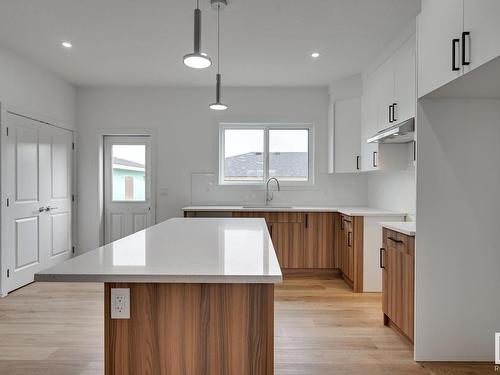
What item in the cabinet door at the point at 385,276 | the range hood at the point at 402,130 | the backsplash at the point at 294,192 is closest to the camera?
the range hood at the point at 402,130

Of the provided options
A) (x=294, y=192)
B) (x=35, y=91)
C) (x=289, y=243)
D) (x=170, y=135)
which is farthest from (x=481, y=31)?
(x=35, y=91)

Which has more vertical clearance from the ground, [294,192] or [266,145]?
[266,145]

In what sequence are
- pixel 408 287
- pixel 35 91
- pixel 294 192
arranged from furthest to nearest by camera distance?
pixel 294 192
pixel 35 91
pixel 408 287

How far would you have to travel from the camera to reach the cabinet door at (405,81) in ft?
9.75

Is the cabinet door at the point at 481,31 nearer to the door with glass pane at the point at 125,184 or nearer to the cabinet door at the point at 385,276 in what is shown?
the cabinet door at the point at 385,276

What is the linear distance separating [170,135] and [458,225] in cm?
395

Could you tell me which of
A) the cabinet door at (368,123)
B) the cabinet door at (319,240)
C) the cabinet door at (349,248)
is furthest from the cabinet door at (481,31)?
the cabinet door at (319,240)

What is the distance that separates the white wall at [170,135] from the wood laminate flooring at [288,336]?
1.60 meters

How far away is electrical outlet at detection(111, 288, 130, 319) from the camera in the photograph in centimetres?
133

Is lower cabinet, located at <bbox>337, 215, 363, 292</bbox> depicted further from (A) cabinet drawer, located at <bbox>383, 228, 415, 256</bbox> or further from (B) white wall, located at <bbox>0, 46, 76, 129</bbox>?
(B) white wall, located at <bbox>0, 46, 76, 129</bbox>

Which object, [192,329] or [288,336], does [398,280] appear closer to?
[288,336]

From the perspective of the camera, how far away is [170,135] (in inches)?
198

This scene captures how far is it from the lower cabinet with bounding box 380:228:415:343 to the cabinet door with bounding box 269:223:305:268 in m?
1.57

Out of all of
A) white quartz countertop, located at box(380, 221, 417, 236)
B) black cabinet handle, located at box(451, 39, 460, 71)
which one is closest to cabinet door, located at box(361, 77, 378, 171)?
white quartz countertop, located at box(380, 221, 417, 236)
